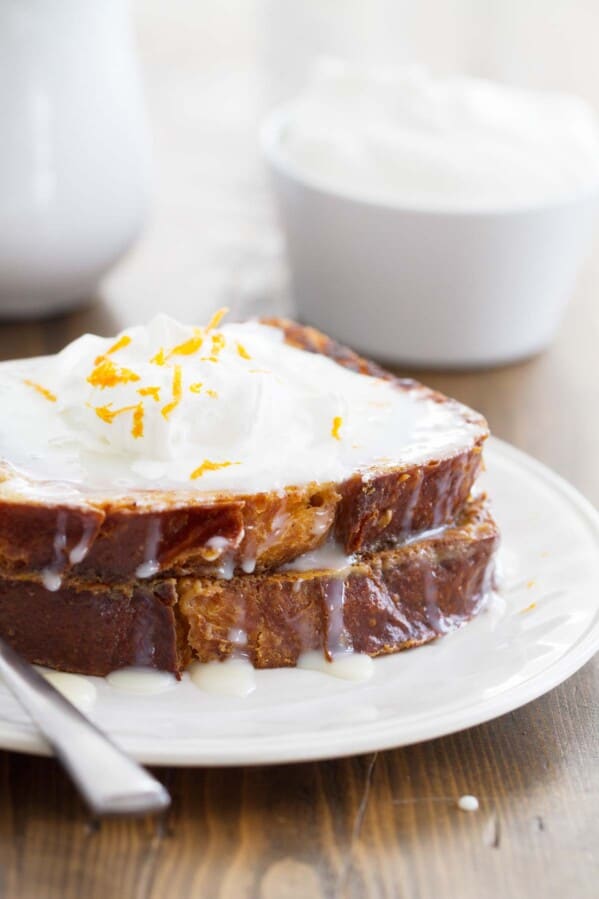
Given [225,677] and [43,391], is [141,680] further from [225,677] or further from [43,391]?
[43,391]

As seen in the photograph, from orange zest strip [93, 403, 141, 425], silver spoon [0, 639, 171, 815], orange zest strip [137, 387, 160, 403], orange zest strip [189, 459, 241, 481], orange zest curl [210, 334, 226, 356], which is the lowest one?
silver spoon [0, 639, 171, 815]

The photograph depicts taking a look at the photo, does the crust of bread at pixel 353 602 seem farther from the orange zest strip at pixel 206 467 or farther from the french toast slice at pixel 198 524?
the orange zest strip at pixel 206 467

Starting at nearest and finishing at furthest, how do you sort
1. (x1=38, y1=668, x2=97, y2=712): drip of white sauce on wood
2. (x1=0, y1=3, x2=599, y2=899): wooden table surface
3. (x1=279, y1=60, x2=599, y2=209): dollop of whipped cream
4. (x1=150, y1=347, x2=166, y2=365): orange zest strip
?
(x1=0, y1=3, x2=599, y2=899): wooden table surface < (x1=38, y1=668, x2=97, y2=712): drip of white sauce on wood < (x1=150, y1=347, x2=166, y2=365): orange zest strip < (x1=279, y1=60, x2=599, y2=209): dollop of whipped cream

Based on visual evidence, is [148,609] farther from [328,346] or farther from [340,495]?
[328,346]

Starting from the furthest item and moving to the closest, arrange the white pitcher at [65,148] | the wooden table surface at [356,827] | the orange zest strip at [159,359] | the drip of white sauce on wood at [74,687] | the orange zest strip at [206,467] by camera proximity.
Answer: the white pitcher at [65,148]
the orange zest strip at [159,359]
the orange zest strip at [206,467]
the drip of white sauce on wood at [74,687]
the wooden table surface at [356,827]

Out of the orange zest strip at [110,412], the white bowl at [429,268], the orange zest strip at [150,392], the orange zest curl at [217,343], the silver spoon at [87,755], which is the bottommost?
the white bowl at [429,268]

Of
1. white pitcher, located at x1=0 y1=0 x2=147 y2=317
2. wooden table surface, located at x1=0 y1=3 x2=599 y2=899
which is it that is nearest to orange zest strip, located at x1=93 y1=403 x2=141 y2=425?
wooden table surface, located at x1=0 y1=3 x2=599 y2=899

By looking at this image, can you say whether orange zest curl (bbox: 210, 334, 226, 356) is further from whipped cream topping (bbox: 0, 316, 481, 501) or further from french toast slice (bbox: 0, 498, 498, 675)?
french toast slice (bbox: 0, 498, 498, 675)

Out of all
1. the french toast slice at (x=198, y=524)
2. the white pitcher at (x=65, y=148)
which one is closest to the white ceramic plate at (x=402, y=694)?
the french toast slice at (x=198, y=524)
